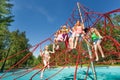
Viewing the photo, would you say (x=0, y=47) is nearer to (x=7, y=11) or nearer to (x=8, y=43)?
(x=8, y=43)

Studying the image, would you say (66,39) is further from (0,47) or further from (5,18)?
(0,47)

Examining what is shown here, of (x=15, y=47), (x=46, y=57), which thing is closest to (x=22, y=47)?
(x=15, y=47)

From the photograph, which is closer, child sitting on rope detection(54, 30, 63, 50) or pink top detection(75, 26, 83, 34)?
pink top detection(75, 26, 83, 34)

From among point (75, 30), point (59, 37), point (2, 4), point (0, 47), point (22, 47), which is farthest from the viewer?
point (22, 47)

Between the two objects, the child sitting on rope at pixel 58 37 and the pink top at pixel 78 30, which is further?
the child sitting on rope at pixel 58 37

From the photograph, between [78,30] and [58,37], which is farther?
[58,37]

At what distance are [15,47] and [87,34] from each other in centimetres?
2637

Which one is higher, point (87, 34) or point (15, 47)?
point (15, 47)

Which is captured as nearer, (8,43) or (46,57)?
(46,57)

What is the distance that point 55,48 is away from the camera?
9.02 meters

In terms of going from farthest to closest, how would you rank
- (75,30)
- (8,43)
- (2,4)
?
1. (8,43)
2. (2,4)
3. (75,30)

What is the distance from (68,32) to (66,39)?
32 centimetres

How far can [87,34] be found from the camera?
7.23m

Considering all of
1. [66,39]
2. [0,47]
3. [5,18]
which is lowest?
[66,39]
